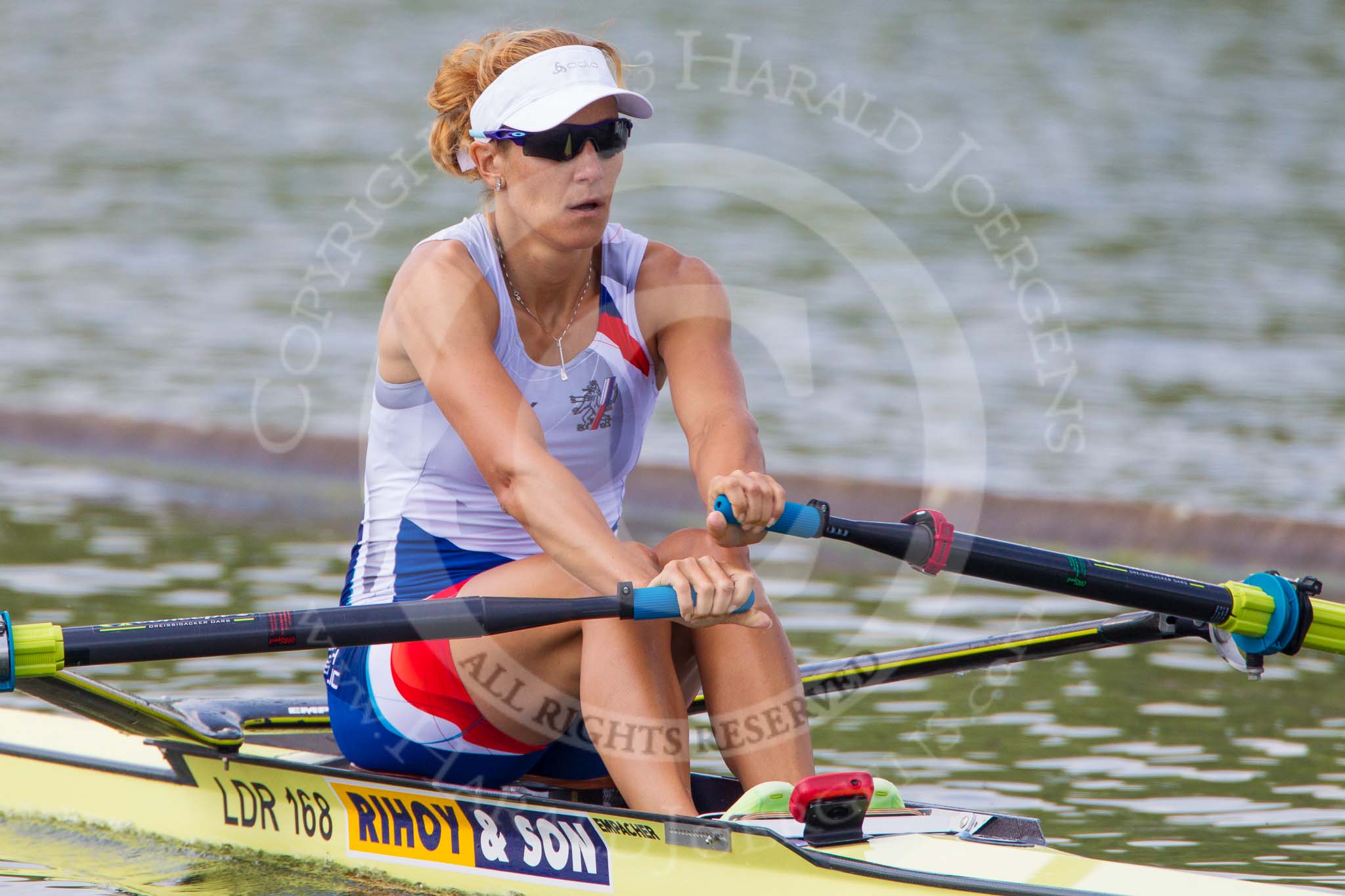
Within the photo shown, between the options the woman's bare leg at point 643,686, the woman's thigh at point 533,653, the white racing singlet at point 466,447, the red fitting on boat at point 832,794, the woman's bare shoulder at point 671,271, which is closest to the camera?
the red fitting on boat at point 832,794

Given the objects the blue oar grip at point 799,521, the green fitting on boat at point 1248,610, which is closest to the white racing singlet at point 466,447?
the blue oar grip at point 799,521

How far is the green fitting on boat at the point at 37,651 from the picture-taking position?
10.7ft

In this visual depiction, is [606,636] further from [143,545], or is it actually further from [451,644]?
[143,545]

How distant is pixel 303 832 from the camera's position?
12.2ft

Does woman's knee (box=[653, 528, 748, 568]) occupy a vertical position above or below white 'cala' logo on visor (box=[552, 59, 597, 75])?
Result: below

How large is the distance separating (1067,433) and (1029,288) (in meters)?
4.01

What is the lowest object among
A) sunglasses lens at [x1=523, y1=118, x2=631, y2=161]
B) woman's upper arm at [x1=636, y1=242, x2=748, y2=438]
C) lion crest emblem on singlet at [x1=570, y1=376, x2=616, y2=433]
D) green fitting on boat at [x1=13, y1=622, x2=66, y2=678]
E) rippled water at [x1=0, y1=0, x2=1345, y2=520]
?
green fitting on boat at [x1=13, y1=622, x2=66, y2=678]

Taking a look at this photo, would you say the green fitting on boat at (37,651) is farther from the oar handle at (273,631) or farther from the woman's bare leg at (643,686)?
the woman's bare leg at (643,686)

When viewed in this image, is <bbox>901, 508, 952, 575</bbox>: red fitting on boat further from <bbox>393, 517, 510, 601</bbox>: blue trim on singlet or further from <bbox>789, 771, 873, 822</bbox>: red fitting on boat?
<bbox>393, 517, 510, 601</bbox>: blue trim on singlet

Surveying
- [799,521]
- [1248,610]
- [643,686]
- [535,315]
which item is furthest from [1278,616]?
[535,315]

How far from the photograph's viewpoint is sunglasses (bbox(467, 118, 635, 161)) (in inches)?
135

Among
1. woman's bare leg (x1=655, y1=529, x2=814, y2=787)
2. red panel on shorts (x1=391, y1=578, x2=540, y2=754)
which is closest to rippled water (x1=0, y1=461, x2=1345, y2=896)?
red panel on shorts (x1=391, y1=578, x2=540, y2=754)

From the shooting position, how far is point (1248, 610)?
139 inches

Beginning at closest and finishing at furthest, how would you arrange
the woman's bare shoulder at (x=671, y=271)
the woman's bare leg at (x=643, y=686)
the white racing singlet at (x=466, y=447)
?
the woman's bare leg at (x=643, y=686) → the white racing singlet at (x=466, y=447) → the woman's bare shoulder at (x=671, y=271)
